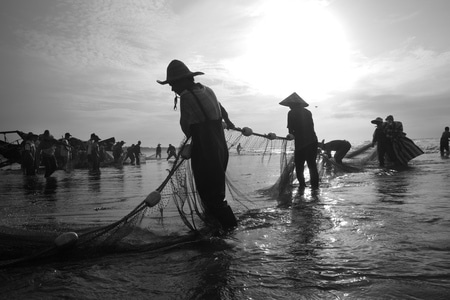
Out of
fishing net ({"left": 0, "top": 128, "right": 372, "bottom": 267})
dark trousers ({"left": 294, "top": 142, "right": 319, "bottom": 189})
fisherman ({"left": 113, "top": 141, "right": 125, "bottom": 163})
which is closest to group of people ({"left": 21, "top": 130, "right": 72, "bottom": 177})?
fisherman ({"left": 113, "top": 141, "right": 125, "bottom": 163})

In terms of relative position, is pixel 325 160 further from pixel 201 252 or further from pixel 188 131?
pixel 201 252

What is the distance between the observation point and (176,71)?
141 inches

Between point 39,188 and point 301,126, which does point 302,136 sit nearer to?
point 301,126

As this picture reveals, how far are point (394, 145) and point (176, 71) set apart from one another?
11.5m

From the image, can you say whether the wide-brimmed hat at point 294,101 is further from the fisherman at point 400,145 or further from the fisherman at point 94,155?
the fisherman at point 94,155

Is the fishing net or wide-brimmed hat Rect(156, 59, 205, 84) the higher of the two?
wide-brimmed hat Rect(156, 59, 205, 84)

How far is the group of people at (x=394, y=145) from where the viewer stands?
40.8ft

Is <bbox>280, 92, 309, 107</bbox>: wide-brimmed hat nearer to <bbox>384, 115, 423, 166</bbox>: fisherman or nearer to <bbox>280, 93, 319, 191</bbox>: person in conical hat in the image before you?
<bbox>280, 93, 319, 191</bbox>: person in conical hat

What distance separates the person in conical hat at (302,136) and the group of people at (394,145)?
666cm

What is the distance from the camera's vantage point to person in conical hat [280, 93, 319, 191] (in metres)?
7.03

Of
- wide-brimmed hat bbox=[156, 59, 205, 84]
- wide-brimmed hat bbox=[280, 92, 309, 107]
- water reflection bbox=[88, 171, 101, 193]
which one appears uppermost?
wide-brimmed hat bbox=[280, 92, 309, 107]

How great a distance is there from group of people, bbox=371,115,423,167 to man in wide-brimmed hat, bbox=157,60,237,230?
10.9 meters

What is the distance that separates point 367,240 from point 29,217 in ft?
14.5

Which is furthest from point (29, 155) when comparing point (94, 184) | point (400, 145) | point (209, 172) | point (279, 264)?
point (400, 145)
